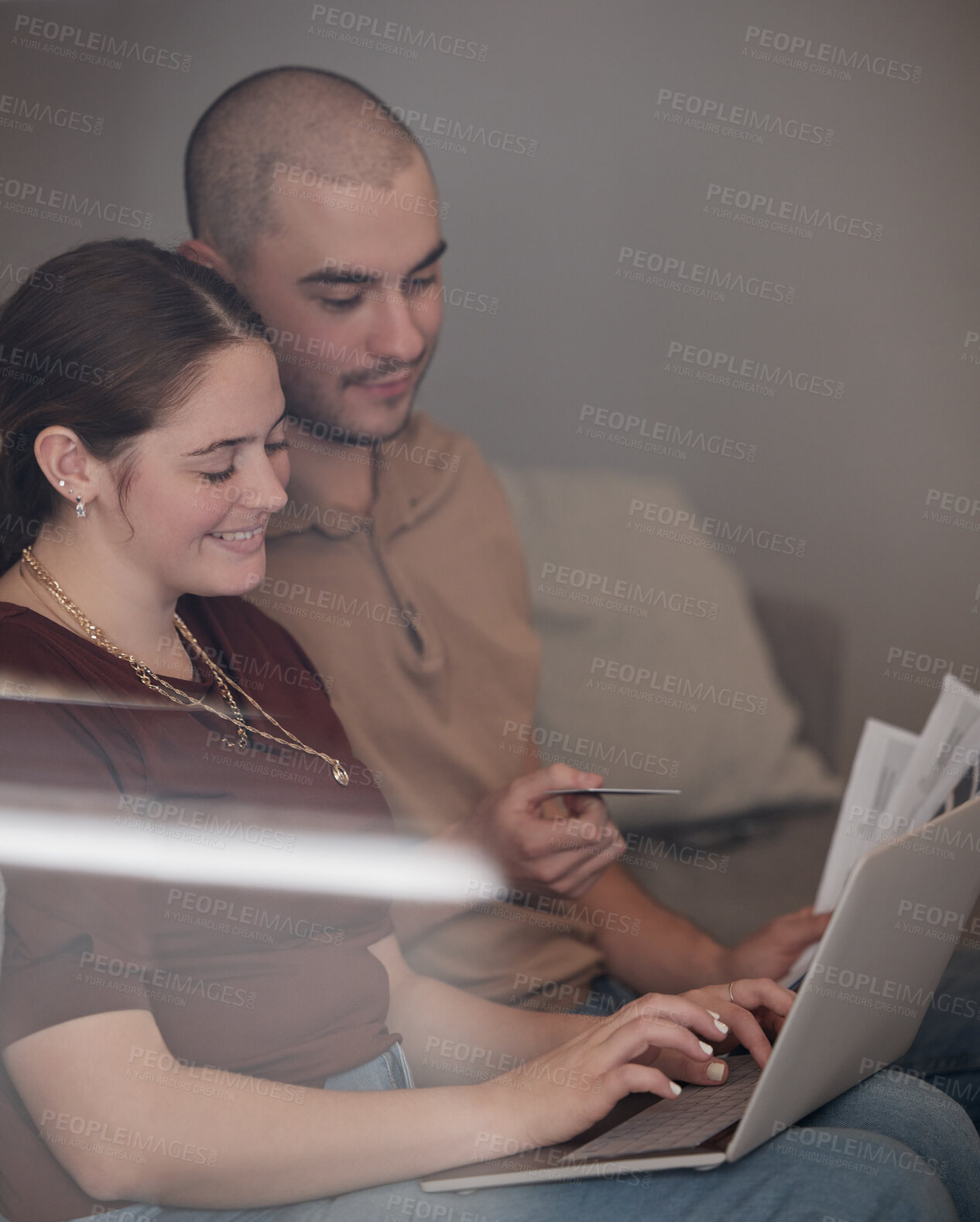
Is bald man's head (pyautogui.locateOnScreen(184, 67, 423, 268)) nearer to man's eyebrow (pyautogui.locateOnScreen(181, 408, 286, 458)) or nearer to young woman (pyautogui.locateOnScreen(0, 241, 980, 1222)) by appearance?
young woman (pyautogui.locateOnScreen(0, 241, 980, 1222))

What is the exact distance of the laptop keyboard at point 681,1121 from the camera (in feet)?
2.95

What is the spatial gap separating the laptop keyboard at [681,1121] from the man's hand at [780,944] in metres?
0.36

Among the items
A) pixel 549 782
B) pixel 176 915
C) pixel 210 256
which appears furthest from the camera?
pixel 210 256

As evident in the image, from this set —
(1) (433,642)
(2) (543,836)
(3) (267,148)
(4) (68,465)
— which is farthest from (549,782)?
(3) (267,148)

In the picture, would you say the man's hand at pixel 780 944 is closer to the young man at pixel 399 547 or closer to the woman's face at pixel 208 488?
the young man at pixel 399 547

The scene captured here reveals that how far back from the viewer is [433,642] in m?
1.61

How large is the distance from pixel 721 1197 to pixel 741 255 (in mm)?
1439

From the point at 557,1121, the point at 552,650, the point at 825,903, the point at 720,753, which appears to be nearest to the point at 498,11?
the point at 552,650

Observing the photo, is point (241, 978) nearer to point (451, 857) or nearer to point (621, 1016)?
point (621, 1016)

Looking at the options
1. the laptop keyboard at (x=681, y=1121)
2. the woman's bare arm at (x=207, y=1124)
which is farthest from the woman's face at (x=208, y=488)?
the laptop keyboard at (x=681, y=1121)

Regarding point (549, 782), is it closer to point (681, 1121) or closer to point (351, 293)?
point (681, 1121)

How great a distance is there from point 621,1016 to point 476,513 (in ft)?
2.94

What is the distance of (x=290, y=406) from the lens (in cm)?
153

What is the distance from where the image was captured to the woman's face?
106 cm
